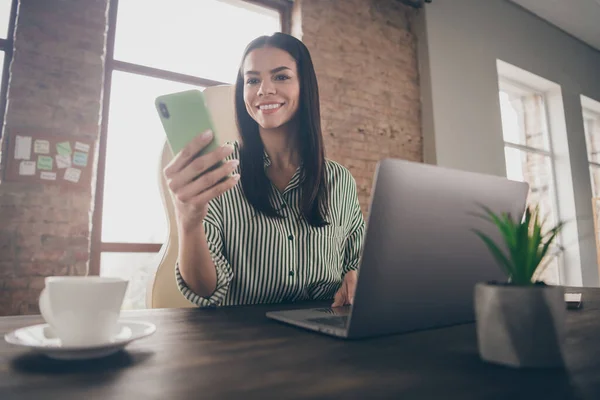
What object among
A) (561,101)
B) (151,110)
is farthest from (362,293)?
(561,101)

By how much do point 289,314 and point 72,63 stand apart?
2.31 m

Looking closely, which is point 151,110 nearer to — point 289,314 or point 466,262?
point 289,314

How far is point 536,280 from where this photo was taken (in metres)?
0.45

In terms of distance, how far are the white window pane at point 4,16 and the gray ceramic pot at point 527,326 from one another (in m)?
2.93

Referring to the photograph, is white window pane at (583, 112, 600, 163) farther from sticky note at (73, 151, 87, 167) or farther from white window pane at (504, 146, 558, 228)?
sticky note at (73, 151, 87, 167)

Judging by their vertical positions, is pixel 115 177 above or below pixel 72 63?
below

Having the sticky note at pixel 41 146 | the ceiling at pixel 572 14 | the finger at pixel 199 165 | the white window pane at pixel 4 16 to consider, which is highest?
the ceiling at pixel 572 14

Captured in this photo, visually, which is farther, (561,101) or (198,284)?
(561,101)

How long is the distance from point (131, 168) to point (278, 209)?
5.74ft

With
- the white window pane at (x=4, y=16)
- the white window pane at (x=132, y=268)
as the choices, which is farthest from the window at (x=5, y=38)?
the white window pane at (x=132, y=268)

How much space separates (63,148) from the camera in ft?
7.57

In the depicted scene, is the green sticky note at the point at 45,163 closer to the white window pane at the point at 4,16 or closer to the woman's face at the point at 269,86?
the white window pane at the point at 4,16

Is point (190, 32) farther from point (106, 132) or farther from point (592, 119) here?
point (592, 119)

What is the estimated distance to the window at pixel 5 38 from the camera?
2.32 m
